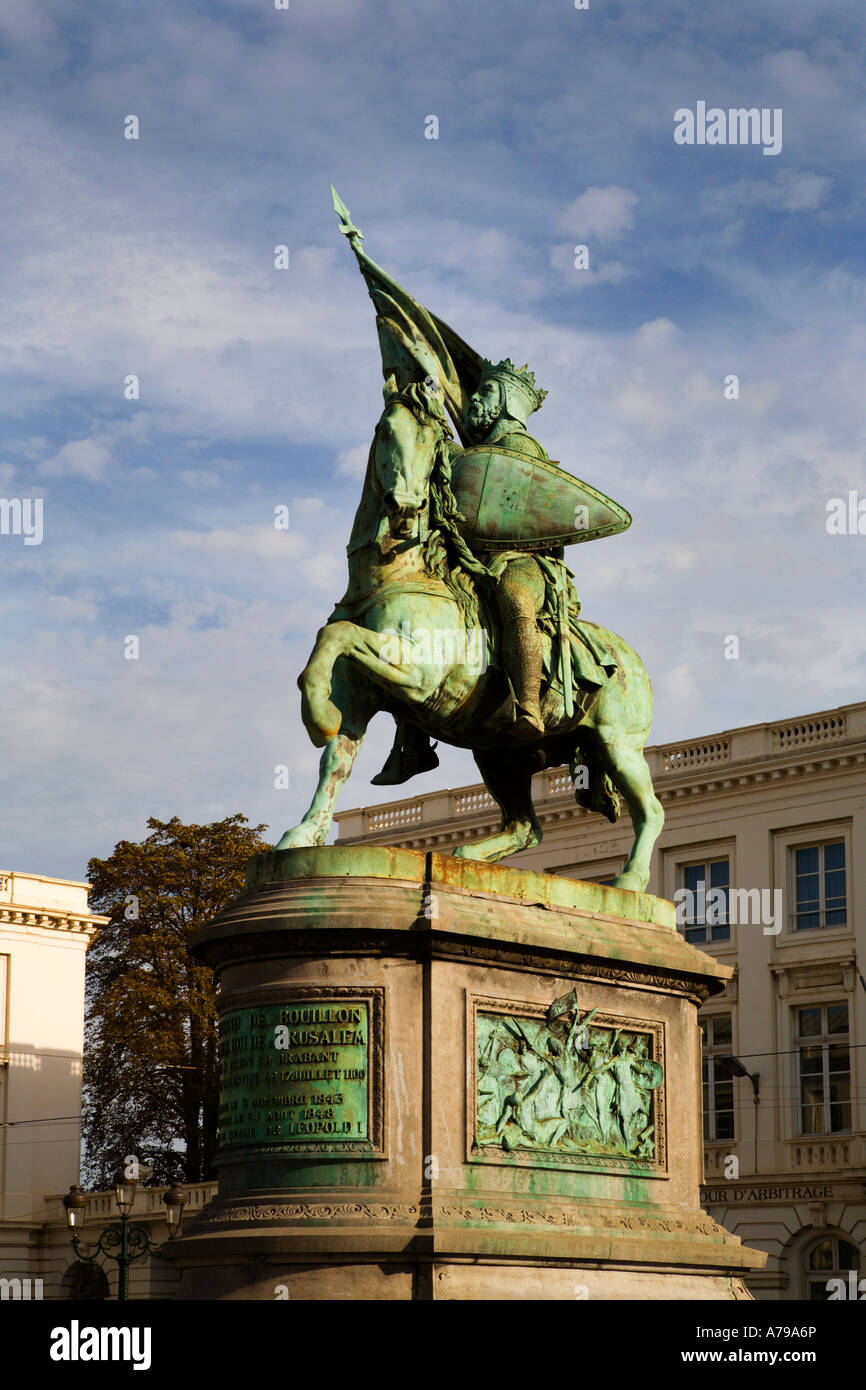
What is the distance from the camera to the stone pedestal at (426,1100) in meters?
11.9

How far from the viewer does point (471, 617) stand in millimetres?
14016

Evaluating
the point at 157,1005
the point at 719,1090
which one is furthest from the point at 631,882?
the point at 157,1005

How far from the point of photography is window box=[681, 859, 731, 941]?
45.8 metres

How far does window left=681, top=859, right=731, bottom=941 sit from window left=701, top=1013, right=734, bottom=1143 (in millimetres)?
2034

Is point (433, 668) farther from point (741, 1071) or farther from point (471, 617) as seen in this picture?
point (741, 1071)

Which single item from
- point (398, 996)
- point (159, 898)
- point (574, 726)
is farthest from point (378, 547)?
point (159, 898)

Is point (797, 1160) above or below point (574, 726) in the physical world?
below

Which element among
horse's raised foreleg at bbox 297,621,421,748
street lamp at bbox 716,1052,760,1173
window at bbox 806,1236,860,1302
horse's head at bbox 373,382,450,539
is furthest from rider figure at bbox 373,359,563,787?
window at bbox 806,1236,860,1302

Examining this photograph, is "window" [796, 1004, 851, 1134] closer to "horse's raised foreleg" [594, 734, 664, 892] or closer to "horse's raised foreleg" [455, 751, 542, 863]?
"horse's raised foreleg" [594, 734, 664, 892]

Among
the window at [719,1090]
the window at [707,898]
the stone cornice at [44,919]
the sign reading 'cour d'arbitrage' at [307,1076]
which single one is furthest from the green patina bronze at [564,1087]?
the stone cornice at [44,919]

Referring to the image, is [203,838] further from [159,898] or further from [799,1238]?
[799,1238]

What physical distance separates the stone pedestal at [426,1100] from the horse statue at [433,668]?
87 cm

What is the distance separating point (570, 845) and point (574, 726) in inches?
1324

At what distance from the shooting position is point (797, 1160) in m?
43.1
